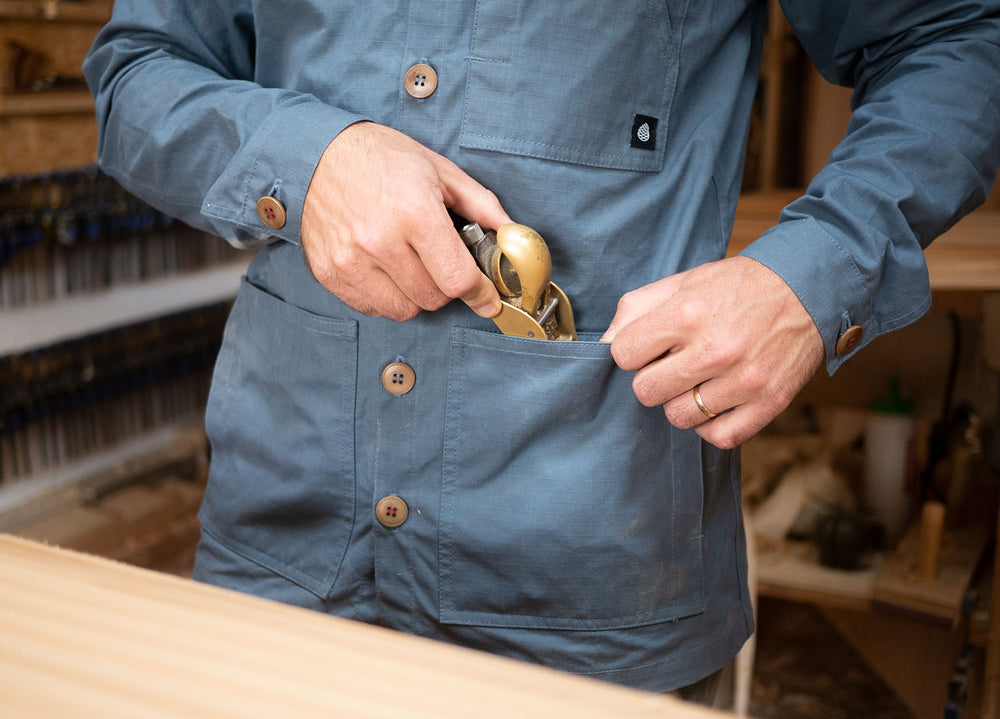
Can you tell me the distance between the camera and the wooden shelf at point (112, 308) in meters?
1.88

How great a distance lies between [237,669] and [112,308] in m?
1.88

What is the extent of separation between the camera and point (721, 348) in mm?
633

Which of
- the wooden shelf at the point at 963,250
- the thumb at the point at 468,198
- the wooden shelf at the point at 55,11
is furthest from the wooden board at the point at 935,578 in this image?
the wooden shelf at the point at 55,11

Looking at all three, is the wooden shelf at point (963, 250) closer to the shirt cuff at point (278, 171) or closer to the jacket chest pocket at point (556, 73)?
the jacket chest pocket at point (556, 73)

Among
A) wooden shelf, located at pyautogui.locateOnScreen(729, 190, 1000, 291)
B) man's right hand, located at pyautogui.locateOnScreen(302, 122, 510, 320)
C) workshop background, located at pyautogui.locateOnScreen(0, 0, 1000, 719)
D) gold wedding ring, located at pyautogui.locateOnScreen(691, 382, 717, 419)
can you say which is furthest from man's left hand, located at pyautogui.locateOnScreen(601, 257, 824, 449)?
workshop background, located at pyautogui.locateOnScreen(0, 0, 1000, 719)

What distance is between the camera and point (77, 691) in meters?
0.41

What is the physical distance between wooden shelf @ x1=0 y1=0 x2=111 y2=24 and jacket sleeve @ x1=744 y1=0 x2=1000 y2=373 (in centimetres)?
163

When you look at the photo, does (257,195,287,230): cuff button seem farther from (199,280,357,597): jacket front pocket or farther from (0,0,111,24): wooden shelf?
(0,0,111,24): wooden shelf

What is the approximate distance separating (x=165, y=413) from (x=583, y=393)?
1850 millimetres

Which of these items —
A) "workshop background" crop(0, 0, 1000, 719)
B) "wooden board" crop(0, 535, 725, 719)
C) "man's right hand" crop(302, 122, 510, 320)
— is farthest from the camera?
"workshop background" crop(0, 0, 1000, 719)

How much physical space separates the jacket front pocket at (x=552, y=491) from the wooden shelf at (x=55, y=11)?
1.56 metres

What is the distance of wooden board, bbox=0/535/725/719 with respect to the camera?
15.5 inches

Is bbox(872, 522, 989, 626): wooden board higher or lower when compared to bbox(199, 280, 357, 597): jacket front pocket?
lower

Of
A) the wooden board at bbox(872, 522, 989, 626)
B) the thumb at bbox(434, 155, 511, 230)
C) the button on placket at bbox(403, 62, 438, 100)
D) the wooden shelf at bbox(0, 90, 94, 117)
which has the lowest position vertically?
the wooden board at bbox(872, 522, 989, 626)
